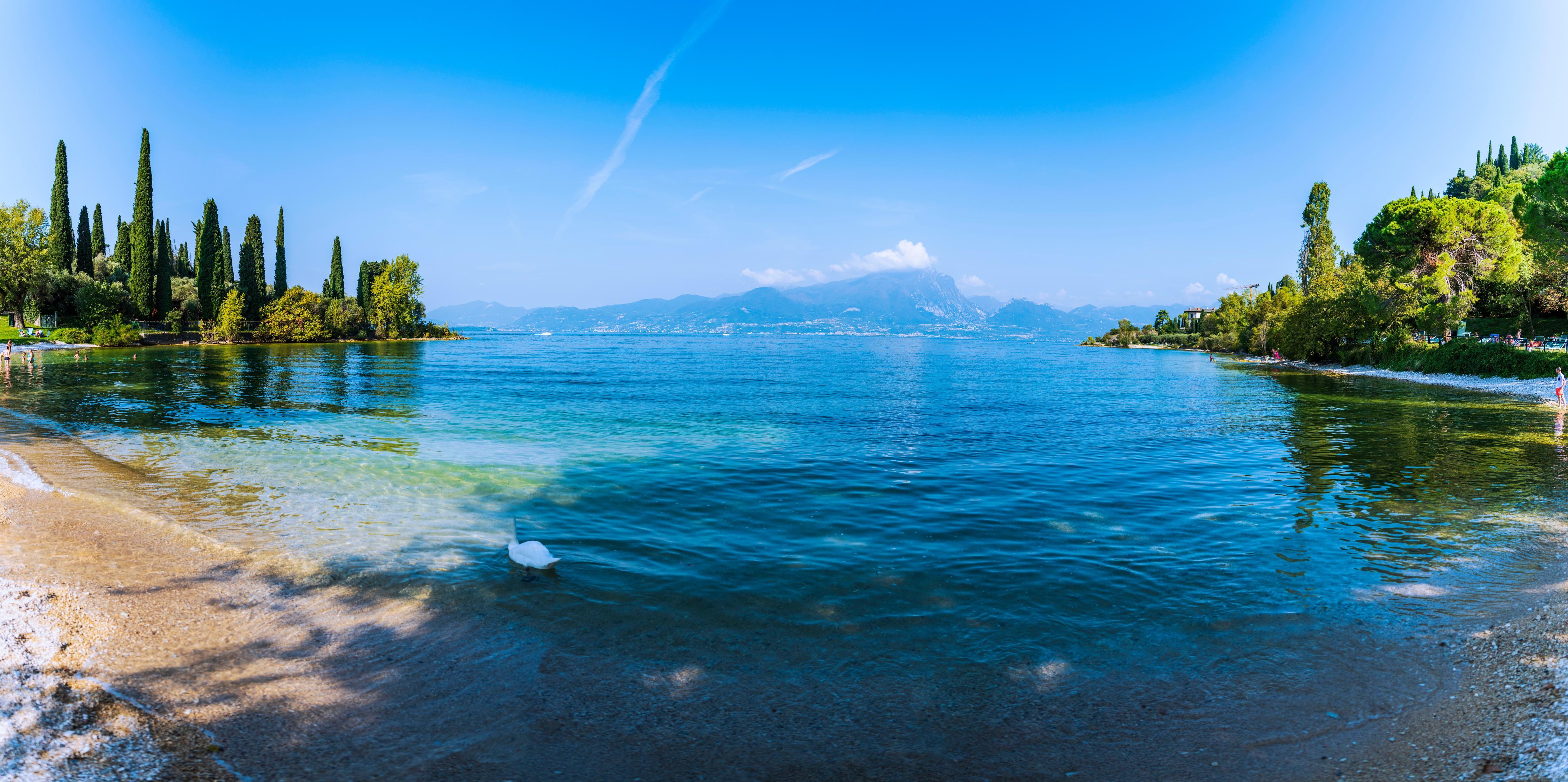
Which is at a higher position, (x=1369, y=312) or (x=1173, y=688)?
(x=1369, y=312)

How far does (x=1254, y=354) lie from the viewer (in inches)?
4385

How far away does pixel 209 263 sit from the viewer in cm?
9569

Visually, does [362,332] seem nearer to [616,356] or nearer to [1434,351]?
[616,356]

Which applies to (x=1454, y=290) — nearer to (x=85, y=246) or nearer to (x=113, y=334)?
(x=113, y=334)

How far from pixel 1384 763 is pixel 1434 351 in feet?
225

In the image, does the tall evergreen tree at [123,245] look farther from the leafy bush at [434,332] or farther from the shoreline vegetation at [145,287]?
the leafy bush at [434,332]

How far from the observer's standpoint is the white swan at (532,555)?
10633 mm

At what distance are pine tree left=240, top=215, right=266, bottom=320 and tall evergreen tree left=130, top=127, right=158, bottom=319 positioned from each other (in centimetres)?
1640

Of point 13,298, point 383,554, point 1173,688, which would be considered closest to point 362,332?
point 13,298

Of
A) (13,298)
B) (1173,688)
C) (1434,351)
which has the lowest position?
(1173,688)

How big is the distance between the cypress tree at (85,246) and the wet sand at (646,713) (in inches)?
4329

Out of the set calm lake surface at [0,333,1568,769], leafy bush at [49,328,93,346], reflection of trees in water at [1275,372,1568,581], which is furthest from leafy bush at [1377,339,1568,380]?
leafy bush at [49,328,93,346]


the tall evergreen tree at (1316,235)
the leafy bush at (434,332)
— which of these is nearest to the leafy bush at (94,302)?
the leafy bush at (434,332)

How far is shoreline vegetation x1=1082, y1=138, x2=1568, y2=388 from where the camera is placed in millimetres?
46594
